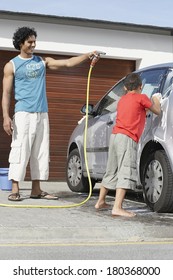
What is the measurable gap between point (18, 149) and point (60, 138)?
5.75 metres

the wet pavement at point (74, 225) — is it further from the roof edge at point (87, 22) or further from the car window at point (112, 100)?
the roof edge at point (87, 22)

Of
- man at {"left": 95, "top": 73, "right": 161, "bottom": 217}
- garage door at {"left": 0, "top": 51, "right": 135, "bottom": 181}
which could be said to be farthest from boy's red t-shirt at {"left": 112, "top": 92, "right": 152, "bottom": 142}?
garage door at {"left": 0, "top": 51, "right": 135, "bottom": 181}

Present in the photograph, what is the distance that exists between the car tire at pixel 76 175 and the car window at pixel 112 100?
3.06 ft

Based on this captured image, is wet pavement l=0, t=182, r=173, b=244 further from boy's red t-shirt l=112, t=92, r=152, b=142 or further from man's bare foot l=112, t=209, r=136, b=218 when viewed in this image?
boy's red t-shirt l=112, t=92, r=152, b=142

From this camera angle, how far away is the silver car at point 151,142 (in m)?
7.98

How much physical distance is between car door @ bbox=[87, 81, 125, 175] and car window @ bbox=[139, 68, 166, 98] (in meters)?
0.64

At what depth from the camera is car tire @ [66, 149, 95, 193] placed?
10.5 m

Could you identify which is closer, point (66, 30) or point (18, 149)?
point (18, 149)

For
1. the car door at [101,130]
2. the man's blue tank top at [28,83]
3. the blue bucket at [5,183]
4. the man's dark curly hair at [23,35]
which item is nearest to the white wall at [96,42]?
the blue bucket at [5,183]

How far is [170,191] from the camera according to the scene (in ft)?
26.0

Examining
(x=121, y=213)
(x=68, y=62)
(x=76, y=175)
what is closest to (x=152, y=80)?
(x=68, y=62)

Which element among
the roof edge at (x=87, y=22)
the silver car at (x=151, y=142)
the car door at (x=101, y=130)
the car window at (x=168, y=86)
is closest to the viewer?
the silver car at (x=151, y=142)
